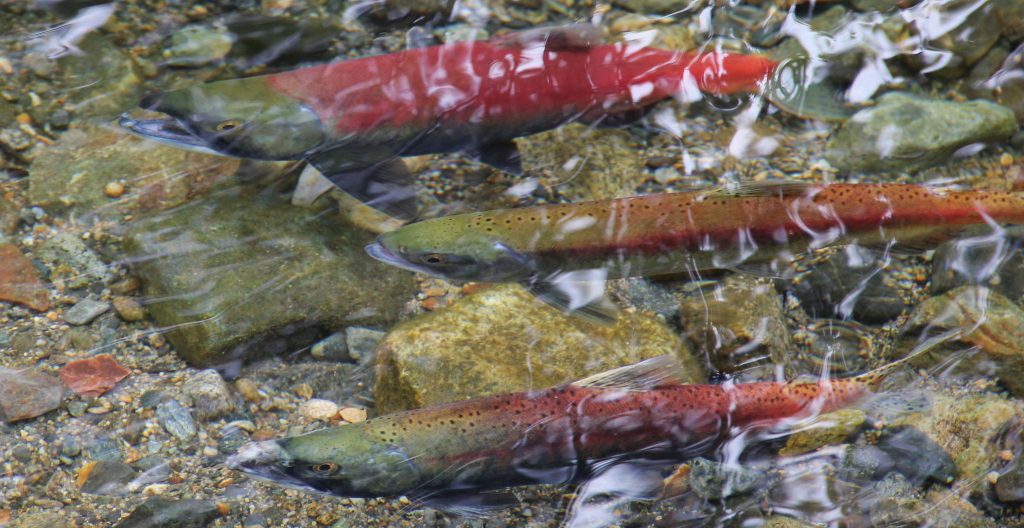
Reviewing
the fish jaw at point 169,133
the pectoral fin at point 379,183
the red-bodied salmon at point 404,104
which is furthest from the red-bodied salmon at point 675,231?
the fish jaw at point 169,133

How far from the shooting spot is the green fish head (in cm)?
387

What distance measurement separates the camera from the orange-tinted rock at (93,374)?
3.73 meters

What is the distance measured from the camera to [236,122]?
13.6 ft

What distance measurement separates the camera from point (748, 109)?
5.13 m

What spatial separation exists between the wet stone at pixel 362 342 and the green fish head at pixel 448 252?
370 millimetres

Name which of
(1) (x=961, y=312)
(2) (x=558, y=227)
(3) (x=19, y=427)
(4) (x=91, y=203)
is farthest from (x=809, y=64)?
(3) (x=19, y=427)

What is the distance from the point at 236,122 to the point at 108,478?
176 centimetres

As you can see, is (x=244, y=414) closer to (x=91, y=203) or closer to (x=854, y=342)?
(x=91, y=203)

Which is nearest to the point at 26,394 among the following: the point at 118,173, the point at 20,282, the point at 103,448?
the point at 103,448

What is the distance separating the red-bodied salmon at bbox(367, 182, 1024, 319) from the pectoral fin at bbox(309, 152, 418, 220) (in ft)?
1.71

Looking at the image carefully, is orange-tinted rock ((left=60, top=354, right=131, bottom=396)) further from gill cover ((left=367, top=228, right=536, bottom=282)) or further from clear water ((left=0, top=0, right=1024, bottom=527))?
gill cover ((left=367, top=228, right=536, bottom=282))

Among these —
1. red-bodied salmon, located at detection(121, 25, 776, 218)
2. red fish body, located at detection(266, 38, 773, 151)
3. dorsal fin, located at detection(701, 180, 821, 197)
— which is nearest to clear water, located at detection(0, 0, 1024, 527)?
red-bodied salmon, located at detection(121, 25, 776, 218)

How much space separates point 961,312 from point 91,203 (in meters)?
4.44

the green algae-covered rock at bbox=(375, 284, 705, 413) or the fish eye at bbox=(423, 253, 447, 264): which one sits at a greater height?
the fish eye at bbox=(423, 253, 447, 264)
